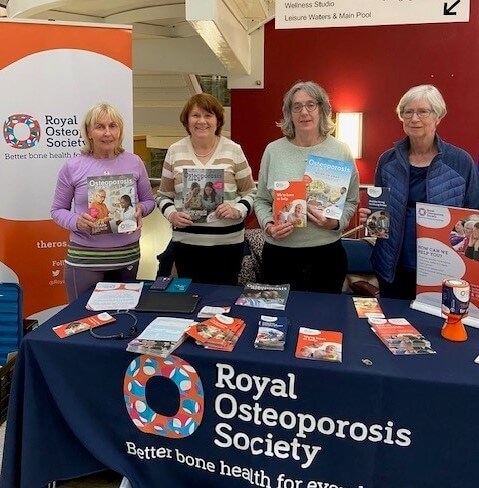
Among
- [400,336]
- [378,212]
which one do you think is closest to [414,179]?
[378,212]

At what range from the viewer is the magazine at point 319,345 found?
165cm

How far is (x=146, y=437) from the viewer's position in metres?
1.79

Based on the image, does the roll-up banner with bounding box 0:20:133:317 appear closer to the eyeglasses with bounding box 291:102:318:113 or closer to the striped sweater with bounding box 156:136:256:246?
the striped sweater with bounding box 156:136:256:246

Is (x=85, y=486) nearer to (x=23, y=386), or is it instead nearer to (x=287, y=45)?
(x=23, y=386)

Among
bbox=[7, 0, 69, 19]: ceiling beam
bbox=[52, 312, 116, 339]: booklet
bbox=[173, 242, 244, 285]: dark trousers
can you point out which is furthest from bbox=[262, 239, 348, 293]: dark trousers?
bbox=[7, 0, 69, 19]: ceiling beam

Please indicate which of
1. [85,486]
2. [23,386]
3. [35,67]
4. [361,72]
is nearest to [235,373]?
[23,386]

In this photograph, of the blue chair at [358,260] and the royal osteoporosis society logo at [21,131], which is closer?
the royal osteoporosis society logo at [21,131]

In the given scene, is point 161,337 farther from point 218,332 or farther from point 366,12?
point 366,12

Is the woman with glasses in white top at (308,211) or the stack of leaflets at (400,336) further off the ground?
the woman with glasses in white top at (308,211)

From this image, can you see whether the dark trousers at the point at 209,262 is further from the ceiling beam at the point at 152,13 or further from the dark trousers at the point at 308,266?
the ceiling beam at the point at 152,13

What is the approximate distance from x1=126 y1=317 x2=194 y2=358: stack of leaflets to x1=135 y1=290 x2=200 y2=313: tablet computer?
0.11 meters

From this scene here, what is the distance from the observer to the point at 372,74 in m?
5.48

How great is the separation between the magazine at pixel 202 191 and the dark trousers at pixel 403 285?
2.65 ft

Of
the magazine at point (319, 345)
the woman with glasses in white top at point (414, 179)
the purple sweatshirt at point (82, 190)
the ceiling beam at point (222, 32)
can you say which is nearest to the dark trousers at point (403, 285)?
the woman with glasses in white top at point (414, 179)
